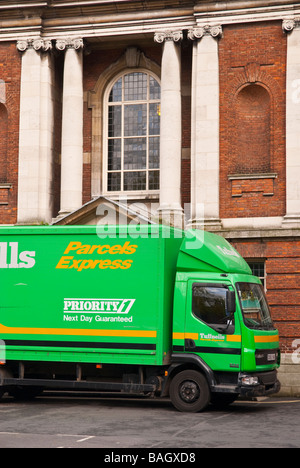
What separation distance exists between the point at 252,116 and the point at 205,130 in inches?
55.9

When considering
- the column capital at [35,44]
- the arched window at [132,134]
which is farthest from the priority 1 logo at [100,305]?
the column capital at [35,44]

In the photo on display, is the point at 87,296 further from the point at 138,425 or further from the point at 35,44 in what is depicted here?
the point at 35,44

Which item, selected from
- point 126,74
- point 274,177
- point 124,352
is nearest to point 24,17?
point 126,74

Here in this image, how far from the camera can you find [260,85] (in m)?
21.0

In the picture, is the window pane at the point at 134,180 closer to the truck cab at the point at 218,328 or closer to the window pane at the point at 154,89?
the window pane at the point at 154,89

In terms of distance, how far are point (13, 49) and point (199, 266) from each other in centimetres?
1143

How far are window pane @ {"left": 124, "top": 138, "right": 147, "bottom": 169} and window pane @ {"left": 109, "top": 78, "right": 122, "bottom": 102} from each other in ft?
4.46

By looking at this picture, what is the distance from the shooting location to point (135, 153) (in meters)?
23.0

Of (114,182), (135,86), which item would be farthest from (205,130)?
(114,182)

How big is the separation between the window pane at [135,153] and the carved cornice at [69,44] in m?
3.13
